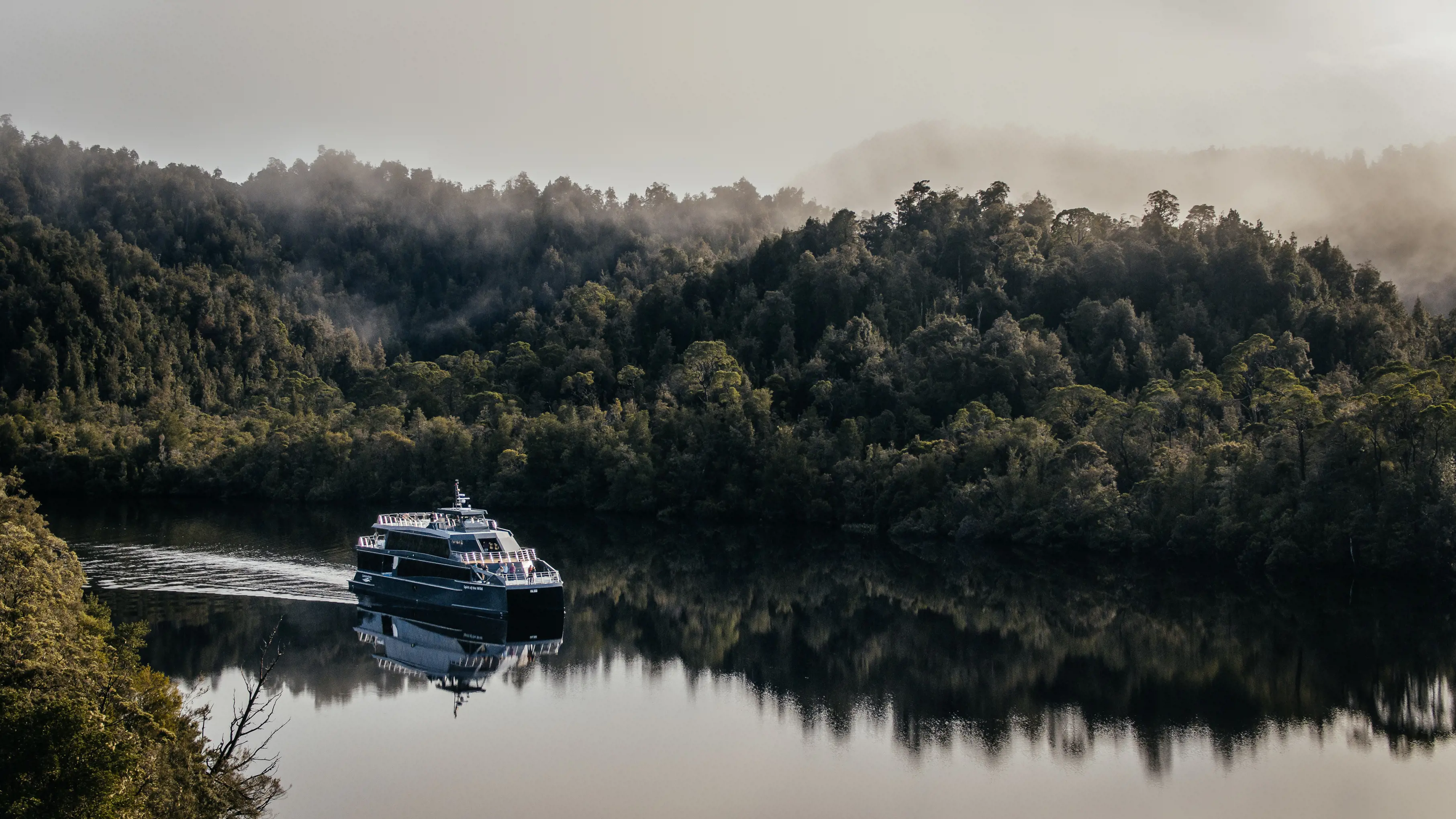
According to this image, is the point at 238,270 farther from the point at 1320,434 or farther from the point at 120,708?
the point at 120,708

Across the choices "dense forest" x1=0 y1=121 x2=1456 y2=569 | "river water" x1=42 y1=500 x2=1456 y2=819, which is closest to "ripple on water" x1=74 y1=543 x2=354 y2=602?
"river water" x1=42 y1=500 x2=1456 y2=819

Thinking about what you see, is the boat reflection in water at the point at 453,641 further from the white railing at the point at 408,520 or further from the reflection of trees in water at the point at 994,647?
the white railing at the point at 408,520

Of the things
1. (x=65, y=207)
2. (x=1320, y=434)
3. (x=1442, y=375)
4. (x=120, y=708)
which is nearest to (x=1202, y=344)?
(x=1442, y=375)

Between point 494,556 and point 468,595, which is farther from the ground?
point 494,556

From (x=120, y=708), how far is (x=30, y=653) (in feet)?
7.37

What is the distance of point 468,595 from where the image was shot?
190ft

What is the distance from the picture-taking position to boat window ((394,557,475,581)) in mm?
58656

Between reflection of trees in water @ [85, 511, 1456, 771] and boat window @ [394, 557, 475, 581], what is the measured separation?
3.43 metres

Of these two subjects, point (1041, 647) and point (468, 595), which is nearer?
point (1041, 647)

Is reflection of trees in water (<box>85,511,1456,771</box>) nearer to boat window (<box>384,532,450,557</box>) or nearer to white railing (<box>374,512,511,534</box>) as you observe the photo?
boat window (<box>384,532,450,557</box>)

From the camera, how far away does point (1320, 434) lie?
232ft

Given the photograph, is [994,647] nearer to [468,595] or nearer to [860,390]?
→ [468,595]

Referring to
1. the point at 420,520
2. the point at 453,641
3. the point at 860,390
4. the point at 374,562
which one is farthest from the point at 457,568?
the point at 860,390

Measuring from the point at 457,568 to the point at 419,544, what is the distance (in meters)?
4.02
